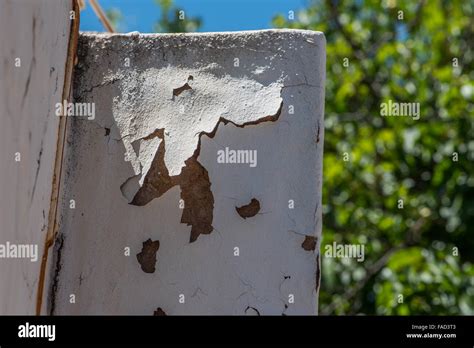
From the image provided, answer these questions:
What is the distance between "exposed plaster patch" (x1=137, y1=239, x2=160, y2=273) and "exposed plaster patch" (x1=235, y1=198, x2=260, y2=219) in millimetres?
275

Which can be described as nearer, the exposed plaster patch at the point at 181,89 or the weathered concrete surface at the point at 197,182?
the weathered concrete surface at the point at 197,182

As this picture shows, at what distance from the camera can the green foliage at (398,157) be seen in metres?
5.12

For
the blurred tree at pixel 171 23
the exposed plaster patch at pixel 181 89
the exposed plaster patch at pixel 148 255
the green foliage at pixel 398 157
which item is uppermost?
the blurred tree at pixel 171 23

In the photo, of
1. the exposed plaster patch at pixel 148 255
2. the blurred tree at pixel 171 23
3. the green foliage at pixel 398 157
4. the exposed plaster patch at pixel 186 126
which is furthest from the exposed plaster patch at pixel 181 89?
the blurred tree at pixel 171 23

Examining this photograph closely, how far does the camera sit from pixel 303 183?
265cm

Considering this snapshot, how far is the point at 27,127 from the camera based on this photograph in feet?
7.84

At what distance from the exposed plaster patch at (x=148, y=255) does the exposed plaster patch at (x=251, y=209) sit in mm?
275

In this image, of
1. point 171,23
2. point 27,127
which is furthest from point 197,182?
point 171,23

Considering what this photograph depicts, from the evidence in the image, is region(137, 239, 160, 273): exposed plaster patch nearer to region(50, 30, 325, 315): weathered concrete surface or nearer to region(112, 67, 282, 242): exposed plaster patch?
region(50, 30, 325, 315): weathered concrete surface

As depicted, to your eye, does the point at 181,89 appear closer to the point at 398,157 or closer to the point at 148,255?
the point at 148,255

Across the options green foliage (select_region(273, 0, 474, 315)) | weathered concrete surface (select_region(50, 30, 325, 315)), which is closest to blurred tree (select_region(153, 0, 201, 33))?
green foliage (select_region(273, 0, 474, 315))

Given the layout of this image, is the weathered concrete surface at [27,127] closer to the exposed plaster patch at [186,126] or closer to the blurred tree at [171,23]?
the exposed plaster patch at [186,126]

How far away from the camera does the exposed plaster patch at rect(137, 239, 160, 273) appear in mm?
2656
